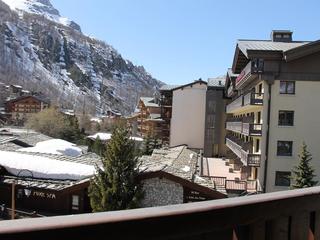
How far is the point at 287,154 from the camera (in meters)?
30.4

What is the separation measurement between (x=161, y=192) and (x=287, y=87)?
11.2 meters

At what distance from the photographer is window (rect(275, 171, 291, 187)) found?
1192 inches

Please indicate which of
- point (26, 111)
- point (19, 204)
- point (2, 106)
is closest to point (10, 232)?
point (19, 204)

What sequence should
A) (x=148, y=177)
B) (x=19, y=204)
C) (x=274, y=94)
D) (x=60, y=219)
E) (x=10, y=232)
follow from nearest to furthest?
1. (x=10, y=232)
2. (x=60, y=219)
3. (x=148, y=177)
4. (x=19, y=204)
5. (x=274, y=94)

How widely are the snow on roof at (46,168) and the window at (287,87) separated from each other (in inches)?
495

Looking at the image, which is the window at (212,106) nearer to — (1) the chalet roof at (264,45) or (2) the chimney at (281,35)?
(2) the chimney at (281,35)

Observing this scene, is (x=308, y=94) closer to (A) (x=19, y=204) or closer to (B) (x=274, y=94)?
(B) (x=274, y=94)

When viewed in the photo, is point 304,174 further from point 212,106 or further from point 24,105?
point 24,105

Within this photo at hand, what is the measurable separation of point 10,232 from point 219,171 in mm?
38025

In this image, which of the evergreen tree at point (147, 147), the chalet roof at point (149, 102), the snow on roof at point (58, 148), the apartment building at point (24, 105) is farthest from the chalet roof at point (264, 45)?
the apartment building at point (24, 105)

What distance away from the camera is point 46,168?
29203 millimetres

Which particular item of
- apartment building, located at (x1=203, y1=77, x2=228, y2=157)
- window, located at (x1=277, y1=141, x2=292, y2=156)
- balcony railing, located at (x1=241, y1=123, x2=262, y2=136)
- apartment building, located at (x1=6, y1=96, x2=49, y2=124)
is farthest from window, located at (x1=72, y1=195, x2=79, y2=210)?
apartment building, located at (x1=6, y1=96, x2=49, y2=124)

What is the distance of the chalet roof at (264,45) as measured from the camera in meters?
29.8

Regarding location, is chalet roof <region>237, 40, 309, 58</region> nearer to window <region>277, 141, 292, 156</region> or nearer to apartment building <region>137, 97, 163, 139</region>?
window <region>277, 141, 292, 156</region>
